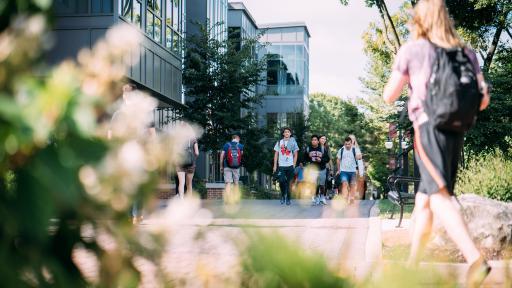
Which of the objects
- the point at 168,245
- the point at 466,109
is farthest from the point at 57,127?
the point at 466,109

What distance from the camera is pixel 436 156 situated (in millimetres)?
4258

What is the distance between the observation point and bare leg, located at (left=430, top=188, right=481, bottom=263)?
4.03 meters

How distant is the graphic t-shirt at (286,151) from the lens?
15859 millimetres

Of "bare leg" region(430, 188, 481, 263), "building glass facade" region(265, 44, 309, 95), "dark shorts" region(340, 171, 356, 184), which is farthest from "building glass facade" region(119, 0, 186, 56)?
"building glass facade" region(265, 44, 309, 95)

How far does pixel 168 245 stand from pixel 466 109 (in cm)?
347

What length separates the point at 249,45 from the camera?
2867 cm

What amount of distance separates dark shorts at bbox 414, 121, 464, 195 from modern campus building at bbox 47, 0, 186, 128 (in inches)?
474

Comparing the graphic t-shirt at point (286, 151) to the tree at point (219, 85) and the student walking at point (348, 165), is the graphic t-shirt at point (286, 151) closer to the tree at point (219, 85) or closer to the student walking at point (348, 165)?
the student walking at point (348, 165)

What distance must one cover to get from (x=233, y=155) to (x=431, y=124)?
12599mm

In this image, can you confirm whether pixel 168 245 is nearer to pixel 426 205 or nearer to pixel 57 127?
pixel 57 127

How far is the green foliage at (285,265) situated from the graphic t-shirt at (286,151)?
14974 mm

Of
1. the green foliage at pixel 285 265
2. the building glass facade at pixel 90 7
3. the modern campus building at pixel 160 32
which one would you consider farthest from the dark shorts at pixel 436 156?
the building glass facade at pixel 90 7

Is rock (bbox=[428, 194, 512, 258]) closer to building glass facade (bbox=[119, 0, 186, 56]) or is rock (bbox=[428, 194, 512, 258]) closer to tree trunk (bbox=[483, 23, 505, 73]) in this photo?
building glass facade (bbox=[119, 0, 186, 56])

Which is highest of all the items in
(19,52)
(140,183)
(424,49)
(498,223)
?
(424,49)
